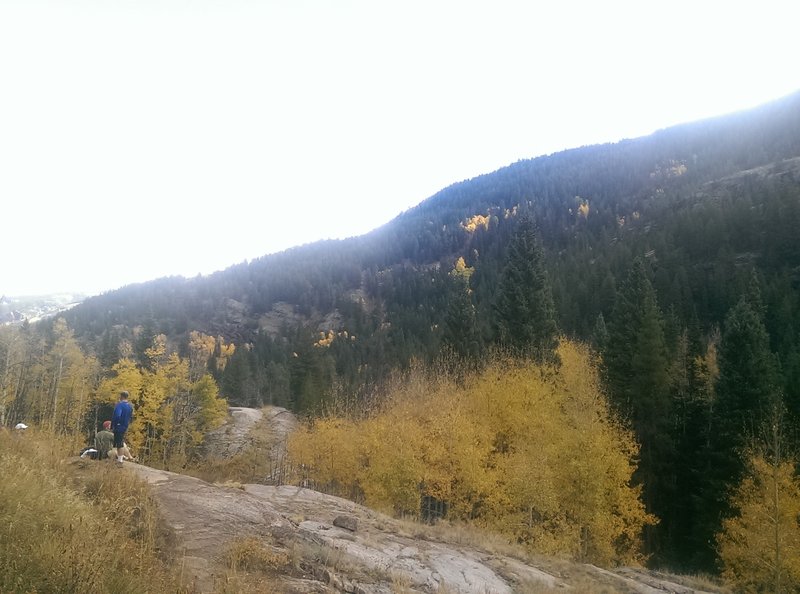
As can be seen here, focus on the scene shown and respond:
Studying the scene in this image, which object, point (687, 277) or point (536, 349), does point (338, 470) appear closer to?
point (536, 349)

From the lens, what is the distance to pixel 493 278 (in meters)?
149

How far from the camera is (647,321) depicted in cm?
4200

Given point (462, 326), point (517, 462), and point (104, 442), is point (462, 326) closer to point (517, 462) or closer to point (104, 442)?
point (517, 462)

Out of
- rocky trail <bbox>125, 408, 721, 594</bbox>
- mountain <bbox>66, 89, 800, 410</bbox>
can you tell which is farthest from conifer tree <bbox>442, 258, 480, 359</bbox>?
rocky trail <bbox>125, 408, 721, 594</bbox>

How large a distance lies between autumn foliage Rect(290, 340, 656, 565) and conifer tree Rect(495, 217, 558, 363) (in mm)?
4540

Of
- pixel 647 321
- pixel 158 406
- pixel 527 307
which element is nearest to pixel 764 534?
pixel 647 321

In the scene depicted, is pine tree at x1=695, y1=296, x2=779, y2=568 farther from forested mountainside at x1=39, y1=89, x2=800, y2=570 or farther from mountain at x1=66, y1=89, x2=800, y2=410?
mountain at x1=66, y1=89, x2=800, y2=410

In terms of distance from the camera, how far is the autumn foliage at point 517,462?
85.5 feet

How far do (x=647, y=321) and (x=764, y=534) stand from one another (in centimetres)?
1877

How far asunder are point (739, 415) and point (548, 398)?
1462 centimetres

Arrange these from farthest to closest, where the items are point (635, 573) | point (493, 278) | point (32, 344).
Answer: point (493, 278)
point (32, 344)
point (635, 573)

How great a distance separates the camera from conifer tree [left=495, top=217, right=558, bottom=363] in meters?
39.9

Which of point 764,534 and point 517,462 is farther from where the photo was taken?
point 517,462

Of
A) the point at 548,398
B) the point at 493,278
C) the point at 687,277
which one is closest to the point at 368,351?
the point at 493,278
